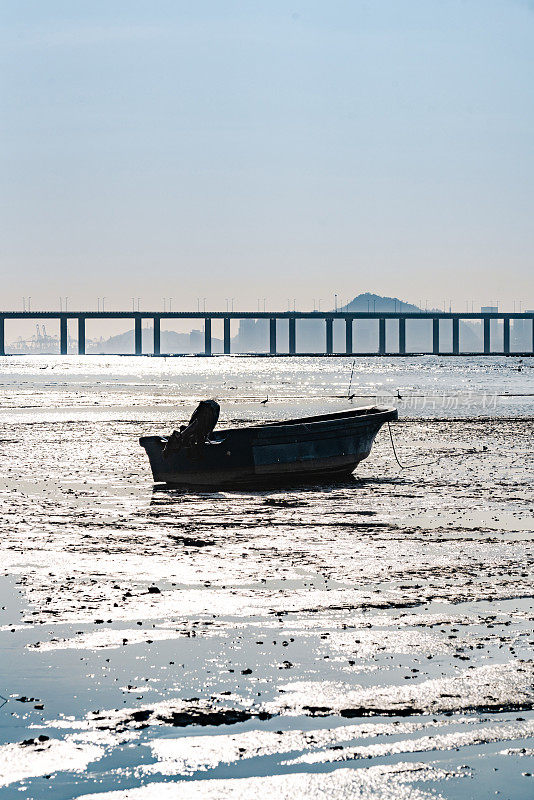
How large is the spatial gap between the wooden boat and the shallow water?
2.35 metres

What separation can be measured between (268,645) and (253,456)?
14.6 m

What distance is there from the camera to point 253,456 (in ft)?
80.6

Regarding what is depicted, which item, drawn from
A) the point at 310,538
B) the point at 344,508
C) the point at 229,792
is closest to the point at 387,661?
the point at 229,792

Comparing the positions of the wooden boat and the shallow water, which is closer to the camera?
the shallow water

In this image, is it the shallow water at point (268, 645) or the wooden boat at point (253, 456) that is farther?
the wooden boat at point (253, 456)

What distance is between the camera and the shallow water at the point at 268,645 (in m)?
7.10

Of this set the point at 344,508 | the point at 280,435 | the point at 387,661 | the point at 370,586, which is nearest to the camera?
the point at 387,661

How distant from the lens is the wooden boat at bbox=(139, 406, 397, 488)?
24.5 m

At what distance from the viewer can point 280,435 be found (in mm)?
24766

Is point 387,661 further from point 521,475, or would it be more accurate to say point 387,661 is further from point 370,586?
point 521,475

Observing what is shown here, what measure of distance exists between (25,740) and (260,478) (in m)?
17.5

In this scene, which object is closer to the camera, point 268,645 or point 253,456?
point 268,645

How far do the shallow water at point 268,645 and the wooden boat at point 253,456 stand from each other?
2.35 meters

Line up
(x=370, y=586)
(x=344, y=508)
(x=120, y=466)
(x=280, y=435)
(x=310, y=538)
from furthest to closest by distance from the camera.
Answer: (x=120, y=466) < (x=280, y=435) < (x=344, y=508) < (x=310, y=538) < (x=370, y=586)
